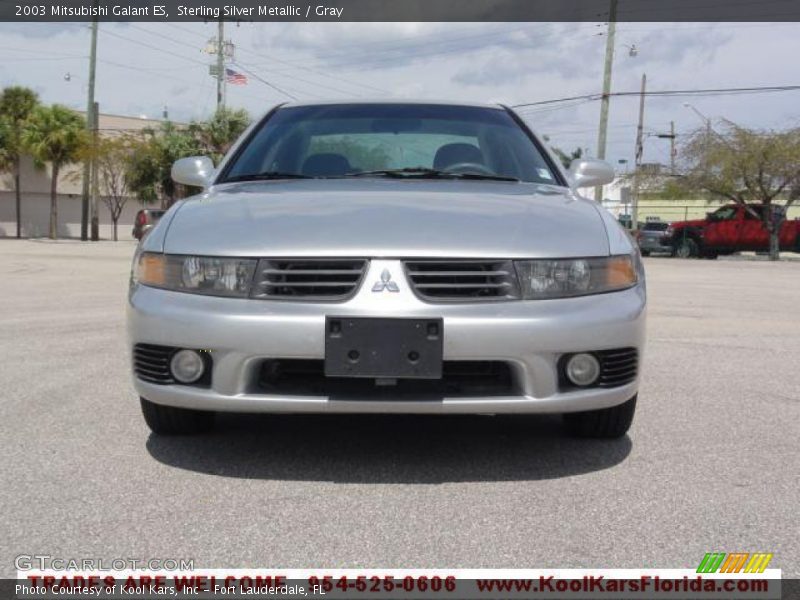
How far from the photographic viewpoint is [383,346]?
3062mm

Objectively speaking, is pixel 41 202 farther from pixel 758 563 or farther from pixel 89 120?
pixel 758 563

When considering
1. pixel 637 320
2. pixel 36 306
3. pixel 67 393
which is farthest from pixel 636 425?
pixel 36 306

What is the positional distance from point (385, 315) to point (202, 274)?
724 millimetres

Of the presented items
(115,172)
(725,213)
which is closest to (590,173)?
(725,213)

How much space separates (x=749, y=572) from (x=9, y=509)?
233 cm

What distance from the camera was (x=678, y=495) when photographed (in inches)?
126

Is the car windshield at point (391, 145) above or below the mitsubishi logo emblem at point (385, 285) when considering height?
above

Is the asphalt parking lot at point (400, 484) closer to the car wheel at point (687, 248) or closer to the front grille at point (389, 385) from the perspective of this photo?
the front grille at point (389, 385)

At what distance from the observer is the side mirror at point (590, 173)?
4.67 meters

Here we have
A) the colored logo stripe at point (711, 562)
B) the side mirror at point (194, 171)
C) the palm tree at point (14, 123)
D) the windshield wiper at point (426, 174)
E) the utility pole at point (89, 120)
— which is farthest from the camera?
the palm tree at point (14, 123)

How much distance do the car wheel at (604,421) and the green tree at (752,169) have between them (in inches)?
1078

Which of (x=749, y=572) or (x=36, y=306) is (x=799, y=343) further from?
(x=36, y=306)

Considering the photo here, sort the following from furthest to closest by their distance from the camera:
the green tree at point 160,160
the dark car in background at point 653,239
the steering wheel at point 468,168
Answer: the green tree at point 160,160
the dark car in background at point 653,239
the steering wheel at point 468,168

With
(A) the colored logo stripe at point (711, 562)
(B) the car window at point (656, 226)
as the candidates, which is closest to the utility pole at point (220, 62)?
(B) the car window at point (656, 226)
